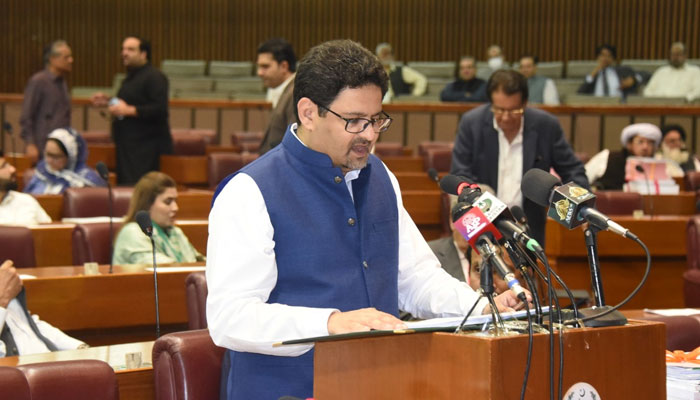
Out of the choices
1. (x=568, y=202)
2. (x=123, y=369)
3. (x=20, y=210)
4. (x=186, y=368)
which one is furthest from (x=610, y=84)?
(x=568, y=202)

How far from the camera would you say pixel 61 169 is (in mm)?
6938

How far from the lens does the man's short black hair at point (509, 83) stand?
14.1ft

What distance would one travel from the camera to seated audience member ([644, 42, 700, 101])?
38.6ft

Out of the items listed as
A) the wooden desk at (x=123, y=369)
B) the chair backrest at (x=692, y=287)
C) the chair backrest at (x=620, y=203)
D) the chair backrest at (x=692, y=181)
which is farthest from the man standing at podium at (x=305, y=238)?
the chair backrest at (x=692, y=181)

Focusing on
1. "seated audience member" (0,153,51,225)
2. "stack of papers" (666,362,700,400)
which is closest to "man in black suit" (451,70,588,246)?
"stack of papers" (666,362,700,400)

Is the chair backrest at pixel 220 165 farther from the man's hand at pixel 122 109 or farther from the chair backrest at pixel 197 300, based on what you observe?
the chair backrest at pixel 197 300

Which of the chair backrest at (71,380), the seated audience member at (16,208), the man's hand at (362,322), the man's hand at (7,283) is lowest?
the seated audience member at (16,208)

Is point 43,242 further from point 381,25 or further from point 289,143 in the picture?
point 381,25

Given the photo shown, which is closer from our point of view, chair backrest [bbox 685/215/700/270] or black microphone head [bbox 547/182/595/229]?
black microphone head [bbox 547/182/595/229]

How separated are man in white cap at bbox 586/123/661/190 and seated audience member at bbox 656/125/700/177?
776 millimetres

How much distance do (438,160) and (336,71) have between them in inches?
272

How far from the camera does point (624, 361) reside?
Result: 170 cm

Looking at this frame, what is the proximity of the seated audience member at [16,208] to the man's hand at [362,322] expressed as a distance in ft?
13.3

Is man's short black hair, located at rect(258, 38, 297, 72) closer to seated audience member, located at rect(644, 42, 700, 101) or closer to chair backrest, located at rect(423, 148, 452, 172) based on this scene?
chair backrest, located at rect(423, 148, 452, 172)
